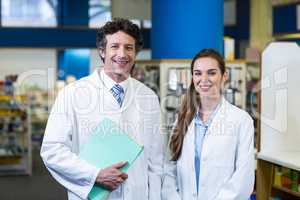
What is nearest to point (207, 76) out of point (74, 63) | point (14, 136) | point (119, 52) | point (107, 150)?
point (119, 52)

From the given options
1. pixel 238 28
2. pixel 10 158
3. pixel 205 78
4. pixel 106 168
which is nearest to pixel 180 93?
pixel 205 78

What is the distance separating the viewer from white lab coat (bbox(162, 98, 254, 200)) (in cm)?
240

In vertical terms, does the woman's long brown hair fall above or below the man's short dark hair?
below

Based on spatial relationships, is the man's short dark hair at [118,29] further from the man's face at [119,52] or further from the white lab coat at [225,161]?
the white lab coat at [225,161]

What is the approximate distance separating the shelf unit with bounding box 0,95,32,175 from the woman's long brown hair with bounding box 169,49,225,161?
5874 millimetres

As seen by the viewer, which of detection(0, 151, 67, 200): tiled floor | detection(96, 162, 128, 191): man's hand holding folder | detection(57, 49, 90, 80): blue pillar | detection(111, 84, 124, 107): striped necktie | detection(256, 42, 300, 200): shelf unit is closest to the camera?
detection(96, 162, 128, 191): man's hand holding folder

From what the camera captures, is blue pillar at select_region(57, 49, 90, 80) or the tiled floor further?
blue pillar at select_region(57, 49, 90, 80)

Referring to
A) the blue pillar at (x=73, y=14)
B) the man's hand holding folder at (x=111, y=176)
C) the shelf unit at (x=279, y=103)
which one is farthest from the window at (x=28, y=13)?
the man's hand holding folder at (x=111, y=176)

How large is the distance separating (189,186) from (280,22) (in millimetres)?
8388

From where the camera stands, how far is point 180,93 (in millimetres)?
4590

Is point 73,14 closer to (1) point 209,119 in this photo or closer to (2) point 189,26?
(2) point 189,26

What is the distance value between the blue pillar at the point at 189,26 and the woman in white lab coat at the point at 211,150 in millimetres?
2378

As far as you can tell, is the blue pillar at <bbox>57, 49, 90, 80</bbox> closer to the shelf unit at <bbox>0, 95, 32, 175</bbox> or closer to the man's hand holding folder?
the shelf unit at <bbox>0, 95, 32, 175</bbox>

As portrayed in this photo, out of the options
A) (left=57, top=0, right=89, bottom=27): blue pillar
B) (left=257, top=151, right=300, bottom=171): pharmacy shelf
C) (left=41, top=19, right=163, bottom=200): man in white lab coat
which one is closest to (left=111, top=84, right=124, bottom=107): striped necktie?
(left=41, top=19, right=163, bottom=200): man in white lab coat
